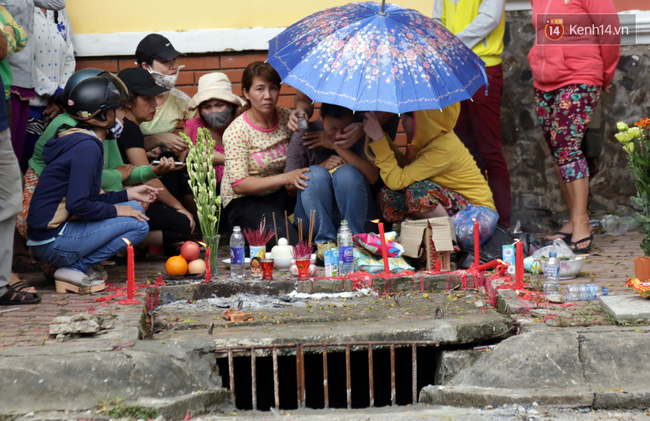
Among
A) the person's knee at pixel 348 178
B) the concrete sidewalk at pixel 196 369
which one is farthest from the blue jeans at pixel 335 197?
the concrete sidewalk at pixel 196 369

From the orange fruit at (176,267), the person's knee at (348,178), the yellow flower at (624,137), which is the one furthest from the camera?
the person's knee at (348,178)

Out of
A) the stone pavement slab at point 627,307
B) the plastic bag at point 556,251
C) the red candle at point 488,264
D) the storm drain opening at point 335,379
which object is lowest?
the storm drain opening at point 335,379

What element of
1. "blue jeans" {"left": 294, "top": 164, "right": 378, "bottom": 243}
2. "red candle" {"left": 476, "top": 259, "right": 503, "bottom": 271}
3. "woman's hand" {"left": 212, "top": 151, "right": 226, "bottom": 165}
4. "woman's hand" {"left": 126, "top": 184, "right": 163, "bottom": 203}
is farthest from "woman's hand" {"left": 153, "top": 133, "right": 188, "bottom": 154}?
"red candle" {"left": 476, "top": 259, "right": 503, "bottom": 271}

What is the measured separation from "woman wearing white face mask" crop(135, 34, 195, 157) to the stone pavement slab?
3.72 metres

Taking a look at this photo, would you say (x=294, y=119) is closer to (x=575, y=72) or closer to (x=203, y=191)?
(x=203, y=191)

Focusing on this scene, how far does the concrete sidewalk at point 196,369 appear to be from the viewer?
3898mm

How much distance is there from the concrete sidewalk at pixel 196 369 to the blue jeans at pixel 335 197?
1.86 m

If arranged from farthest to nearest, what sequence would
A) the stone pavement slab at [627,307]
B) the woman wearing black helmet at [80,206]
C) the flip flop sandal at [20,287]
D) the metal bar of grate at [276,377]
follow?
the woman wearing black helmet at [80,206]
the flip flop sandal at [20,287]
the stone pavement slab at [627,307]
the metal bar of grate at [276,377]

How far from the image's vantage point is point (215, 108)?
7.03 m

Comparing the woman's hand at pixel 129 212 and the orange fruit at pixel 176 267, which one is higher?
the woman's hand at pixel 129 212

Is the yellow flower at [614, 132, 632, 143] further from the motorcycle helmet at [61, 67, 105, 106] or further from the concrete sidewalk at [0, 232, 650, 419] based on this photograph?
the motorcycle helmet at [61, 67, 105, 106]

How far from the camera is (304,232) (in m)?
6.51

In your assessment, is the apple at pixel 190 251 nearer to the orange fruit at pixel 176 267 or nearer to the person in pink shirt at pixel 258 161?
the orange fruit at pixel 176 267

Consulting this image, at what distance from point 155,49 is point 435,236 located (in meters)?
3.04
